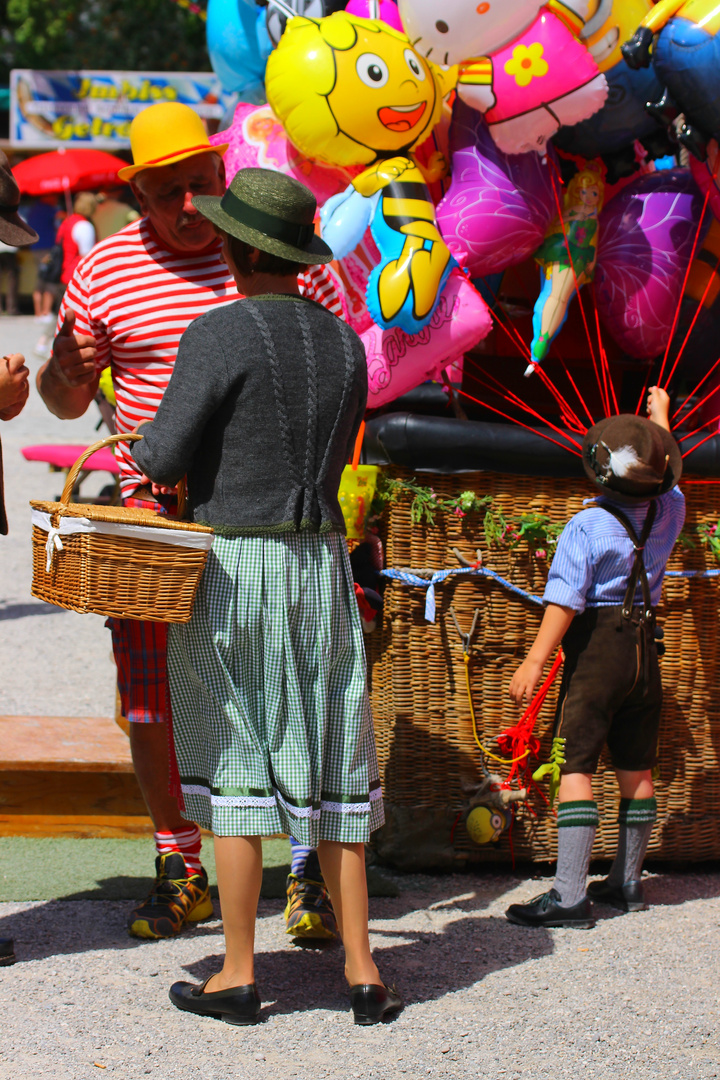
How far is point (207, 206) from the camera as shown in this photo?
2361mm

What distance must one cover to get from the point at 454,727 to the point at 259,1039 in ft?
3.88

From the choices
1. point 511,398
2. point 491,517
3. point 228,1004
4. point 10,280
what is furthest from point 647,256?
point 10,280

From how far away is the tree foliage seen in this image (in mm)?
21406

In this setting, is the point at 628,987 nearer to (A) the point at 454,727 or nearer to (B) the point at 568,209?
(A) the point at 454,727

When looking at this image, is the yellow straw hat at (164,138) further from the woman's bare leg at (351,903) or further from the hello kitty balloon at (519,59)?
the woman's bare leg at (351,903)

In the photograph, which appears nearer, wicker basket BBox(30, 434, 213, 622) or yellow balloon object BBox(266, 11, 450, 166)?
wicker basket BBox(30, 434, 213, 622)

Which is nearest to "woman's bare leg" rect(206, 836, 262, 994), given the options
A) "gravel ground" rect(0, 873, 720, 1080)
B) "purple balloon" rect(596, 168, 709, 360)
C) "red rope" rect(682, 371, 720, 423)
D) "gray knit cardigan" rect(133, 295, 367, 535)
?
"gravel ground" rect(0, 873, 720, 1080)

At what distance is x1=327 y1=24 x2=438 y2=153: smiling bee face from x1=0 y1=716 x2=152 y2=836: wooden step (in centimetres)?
193

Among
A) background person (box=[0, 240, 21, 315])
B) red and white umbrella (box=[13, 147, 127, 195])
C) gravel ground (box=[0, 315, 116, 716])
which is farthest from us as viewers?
background person (box=[0, 240, 21, 315])

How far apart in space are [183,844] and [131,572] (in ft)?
3.29

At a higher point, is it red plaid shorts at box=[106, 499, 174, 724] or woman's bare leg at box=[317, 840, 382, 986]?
red plaid shorts at box=[106, 499, 174, 724]

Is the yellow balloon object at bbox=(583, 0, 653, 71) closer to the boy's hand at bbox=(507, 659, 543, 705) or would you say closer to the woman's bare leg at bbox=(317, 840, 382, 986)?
the boy's hand at bbox=(507, 659, 543, 705)

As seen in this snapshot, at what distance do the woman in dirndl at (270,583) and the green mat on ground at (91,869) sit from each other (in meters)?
0.71

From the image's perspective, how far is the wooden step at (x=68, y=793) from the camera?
3385mm
